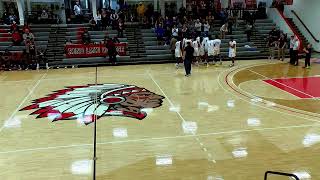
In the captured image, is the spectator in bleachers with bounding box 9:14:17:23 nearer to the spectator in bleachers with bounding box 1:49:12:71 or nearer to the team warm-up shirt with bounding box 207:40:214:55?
the spectator in bleachers with bounding box 1:49:12:71

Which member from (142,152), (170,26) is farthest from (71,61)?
(142,152)

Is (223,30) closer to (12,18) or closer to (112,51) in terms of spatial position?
(112,51)

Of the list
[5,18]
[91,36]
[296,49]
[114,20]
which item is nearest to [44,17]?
[5,18]

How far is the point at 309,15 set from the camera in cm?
2127

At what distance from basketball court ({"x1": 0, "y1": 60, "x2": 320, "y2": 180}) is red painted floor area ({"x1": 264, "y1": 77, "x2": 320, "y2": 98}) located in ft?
0.11

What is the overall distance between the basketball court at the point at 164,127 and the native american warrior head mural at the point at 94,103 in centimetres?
3

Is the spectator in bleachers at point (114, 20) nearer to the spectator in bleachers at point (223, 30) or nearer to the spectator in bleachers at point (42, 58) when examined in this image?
the spectator in bleachers at point (42, 58)

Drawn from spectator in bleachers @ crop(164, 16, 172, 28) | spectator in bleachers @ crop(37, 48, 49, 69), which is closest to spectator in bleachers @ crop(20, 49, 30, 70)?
spectator in bleachers @ crop(37, 48, 49, 69)

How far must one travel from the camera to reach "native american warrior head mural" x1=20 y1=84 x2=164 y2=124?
9.39 m

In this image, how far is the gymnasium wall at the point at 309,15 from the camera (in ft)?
67.7

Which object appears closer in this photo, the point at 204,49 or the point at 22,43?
the point at 204,49

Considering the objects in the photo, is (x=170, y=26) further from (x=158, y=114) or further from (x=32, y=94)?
(x=158, y=114)

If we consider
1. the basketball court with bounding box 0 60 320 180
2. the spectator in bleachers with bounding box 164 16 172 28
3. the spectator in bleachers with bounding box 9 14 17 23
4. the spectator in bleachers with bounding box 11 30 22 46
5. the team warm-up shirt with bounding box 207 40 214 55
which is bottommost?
the basketball court with bounding box 0 60 320 180

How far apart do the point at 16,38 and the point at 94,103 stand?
430 inches
